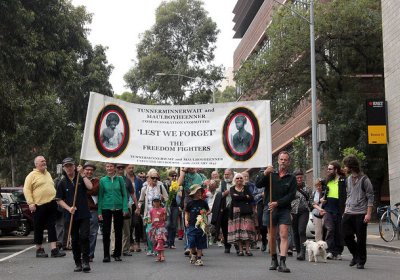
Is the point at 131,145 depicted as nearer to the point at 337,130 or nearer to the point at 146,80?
the point at 337,130

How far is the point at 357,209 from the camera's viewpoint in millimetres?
12562

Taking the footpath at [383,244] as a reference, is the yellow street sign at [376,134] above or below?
above

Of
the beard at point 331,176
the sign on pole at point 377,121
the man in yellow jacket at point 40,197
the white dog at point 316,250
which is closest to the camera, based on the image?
the white dog at point 316,250

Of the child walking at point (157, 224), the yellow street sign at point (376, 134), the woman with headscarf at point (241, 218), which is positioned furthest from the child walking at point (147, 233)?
the yellow street sign at point (376, 134)

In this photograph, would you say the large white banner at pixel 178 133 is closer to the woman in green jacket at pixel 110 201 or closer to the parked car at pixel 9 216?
the woman in green jacket at pixel 110 201

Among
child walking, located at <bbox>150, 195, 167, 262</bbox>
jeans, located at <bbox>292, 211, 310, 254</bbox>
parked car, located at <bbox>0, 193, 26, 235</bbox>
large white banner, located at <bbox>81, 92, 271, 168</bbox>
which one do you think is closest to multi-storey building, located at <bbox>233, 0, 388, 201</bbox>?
parked car, located at <bbox>0, 193, 26, 235</bbox>

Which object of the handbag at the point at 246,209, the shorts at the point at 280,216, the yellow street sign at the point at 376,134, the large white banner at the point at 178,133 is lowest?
the shorts at the point at 280,216

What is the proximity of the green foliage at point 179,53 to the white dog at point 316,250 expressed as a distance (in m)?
49.3

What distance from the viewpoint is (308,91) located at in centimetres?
3562

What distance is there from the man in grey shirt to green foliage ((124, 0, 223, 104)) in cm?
5002

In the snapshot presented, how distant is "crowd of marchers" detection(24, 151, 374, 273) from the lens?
11.9m

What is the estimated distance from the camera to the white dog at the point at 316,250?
13.4m

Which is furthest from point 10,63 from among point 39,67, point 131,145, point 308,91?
point 308,91

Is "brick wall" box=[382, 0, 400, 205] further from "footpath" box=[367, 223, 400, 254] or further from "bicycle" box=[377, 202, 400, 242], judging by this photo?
"footpath" box=[367, 223, 400, 254]
